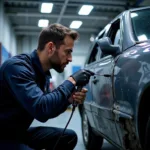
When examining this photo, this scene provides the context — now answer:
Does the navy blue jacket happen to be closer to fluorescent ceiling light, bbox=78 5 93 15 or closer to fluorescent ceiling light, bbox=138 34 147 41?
fluorescent ceiling light, bbox=138 34 147 41

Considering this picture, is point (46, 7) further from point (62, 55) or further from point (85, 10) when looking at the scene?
point (62, 55)

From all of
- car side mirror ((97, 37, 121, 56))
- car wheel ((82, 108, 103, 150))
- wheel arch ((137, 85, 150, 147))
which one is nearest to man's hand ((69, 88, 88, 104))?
wheel arch ((137, 85, 150, 147))

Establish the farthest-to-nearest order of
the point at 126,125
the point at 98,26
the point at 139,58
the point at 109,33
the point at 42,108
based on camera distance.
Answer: the point at 98,26 < the point at 109,33 < the point at 126,125 < the point at 139,58 < the point at 42,108

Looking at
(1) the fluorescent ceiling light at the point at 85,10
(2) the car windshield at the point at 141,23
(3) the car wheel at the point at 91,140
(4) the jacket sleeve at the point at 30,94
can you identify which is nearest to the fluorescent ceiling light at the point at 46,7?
(1) the fluorescent ceiling light at the point at 85,10

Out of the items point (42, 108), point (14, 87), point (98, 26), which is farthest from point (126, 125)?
point (98, 26)

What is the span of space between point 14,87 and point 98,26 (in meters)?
13.1

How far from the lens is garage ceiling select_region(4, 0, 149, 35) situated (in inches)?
406

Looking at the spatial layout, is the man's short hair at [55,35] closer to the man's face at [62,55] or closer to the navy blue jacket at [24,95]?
the man's face at [62,55]

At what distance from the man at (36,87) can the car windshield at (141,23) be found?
0.64 m

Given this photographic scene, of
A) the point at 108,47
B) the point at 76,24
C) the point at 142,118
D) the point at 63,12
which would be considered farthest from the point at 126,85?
the point at 76,24

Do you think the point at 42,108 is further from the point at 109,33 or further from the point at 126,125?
the point at 109,33

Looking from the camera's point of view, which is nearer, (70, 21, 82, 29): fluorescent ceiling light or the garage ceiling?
the garage ceiling

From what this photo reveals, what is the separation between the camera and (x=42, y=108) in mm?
1695

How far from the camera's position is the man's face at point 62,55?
6.19 ft
